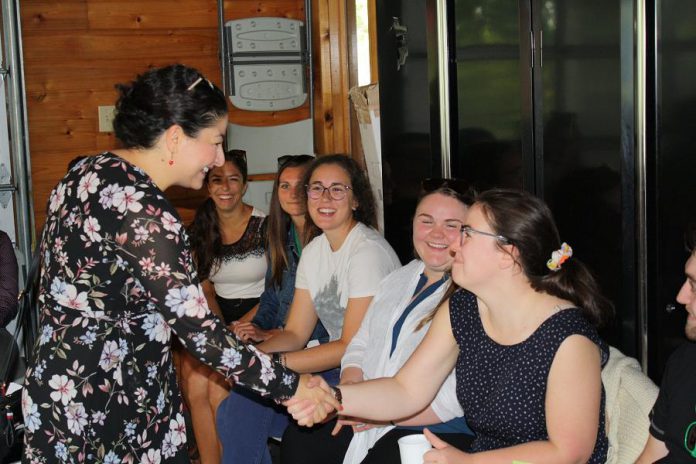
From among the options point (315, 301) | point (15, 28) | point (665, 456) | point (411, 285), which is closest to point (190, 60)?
point (15, 28)

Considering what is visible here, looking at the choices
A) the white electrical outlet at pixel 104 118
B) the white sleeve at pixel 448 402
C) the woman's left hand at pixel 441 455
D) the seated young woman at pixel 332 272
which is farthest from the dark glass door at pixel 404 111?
the white electrical outlet at pixel 104 118

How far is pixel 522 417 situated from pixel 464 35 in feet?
4.80

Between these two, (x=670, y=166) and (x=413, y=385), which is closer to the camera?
(x=670, y=166)

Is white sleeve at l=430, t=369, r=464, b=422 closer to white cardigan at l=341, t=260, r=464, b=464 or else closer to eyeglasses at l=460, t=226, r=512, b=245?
white cardigan at l=341, t=260, r=464, b=464

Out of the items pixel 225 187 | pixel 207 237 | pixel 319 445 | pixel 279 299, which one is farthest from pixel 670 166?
pixel 207 237

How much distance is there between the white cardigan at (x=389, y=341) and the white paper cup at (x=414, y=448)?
52cm

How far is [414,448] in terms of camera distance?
67.6 inches

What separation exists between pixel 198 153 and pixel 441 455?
0.85 meters

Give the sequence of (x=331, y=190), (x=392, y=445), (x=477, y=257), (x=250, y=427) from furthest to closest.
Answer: (x=331, y=190), (x=250, y=427), (x=392, y=445), (x=477, y=257)

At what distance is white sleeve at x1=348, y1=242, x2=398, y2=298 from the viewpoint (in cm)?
284

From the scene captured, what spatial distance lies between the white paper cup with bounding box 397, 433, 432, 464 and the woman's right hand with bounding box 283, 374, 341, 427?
393 mm

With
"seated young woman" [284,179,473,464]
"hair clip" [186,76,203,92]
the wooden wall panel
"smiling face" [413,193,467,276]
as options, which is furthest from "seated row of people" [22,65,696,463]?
the wooden wall panel

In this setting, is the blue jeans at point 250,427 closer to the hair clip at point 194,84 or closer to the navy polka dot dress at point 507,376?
the navy polka dot dress at point 507,376

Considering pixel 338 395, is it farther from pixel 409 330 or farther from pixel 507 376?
pixel 507 376
